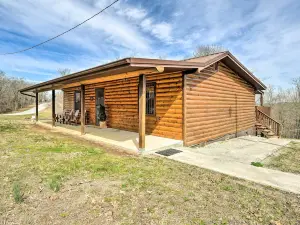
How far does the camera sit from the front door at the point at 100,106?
9.45 meters

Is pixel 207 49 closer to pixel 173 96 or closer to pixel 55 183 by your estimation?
pixel 173 96

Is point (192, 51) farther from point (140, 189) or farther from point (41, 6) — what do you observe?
point (140, 189)

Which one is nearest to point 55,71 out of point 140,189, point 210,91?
point 210,91

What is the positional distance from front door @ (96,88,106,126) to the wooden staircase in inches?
370

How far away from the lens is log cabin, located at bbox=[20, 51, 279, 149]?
16.7ft

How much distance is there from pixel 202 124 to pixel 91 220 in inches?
216

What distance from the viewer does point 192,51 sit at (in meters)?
26.4

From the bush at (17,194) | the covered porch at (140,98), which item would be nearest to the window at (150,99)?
the covered porch at (140,98)

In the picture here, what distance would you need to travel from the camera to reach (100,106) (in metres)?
9.45

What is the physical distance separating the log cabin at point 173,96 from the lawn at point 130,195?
170 cm

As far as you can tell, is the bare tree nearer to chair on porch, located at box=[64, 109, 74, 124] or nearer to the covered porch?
the covered porch

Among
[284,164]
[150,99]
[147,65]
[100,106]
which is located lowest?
[284,164]

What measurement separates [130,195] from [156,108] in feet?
14.8

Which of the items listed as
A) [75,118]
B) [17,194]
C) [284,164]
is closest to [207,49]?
[75,118]
